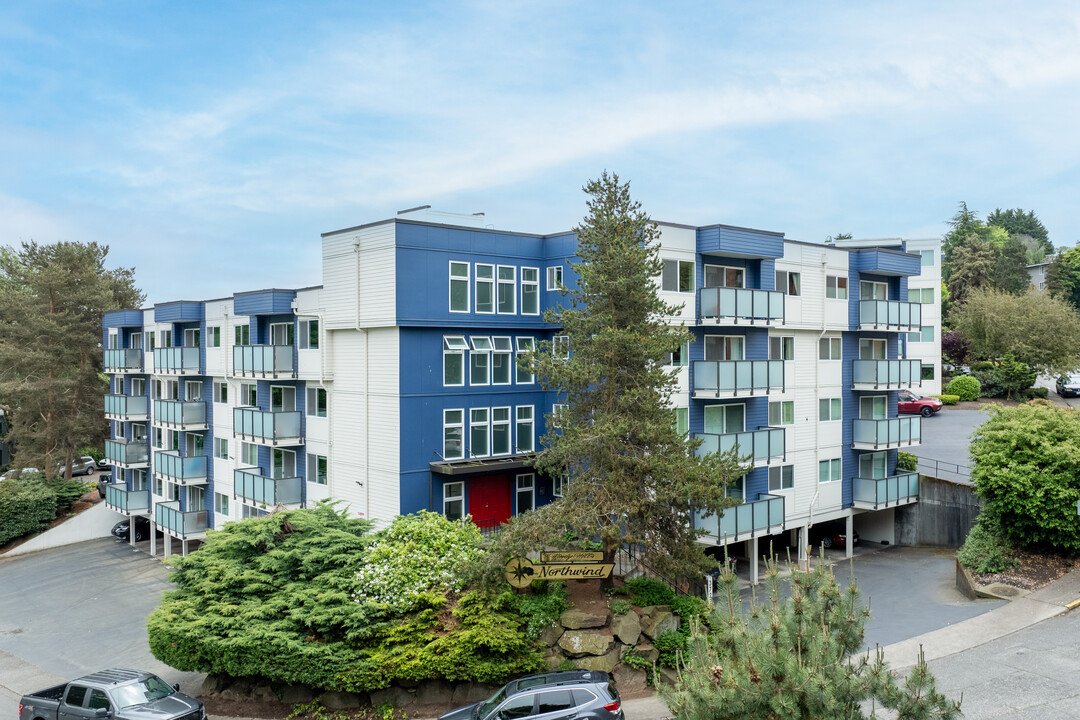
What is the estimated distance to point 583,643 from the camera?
1858cm

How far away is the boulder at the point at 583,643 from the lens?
18516 mm

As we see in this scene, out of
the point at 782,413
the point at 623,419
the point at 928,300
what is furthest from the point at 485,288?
the point at 928,300

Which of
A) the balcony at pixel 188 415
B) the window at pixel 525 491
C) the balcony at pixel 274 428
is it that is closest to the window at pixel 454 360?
the window at pixel 525 491

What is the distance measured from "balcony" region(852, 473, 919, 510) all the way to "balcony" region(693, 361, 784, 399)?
25.1 feet

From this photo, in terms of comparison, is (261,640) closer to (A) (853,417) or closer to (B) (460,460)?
(B) (460,460)

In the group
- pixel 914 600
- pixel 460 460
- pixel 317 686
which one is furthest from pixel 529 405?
pixel 914 600

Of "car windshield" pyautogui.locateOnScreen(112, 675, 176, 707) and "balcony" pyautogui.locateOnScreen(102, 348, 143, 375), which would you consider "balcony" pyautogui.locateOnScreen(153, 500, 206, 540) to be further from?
"car windshield" pyautogui.locateOnScreen(112, 675, 176, 707)

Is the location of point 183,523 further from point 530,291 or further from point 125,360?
point 530,291

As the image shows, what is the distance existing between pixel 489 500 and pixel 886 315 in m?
18.2

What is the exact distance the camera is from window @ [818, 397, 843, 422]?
3125 cm

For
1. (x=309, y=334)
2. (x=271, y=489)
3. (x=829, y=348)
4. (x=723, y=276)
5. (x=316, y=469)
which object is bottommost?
(x=271, y=489)

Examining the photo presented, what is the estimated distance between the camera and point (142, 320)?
144 ft

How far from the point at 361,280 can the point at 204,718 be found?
14174 millimetres

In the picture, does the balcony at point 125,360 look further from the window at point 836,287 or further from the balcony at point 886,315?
the balcony at point 886,315
